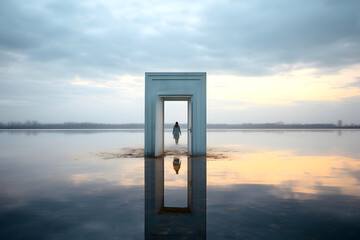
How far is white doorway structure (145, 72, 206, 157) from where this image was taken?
16.5m

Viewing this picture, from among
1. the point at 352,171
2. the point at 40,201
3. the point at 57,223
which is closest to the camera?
the point at 57,223

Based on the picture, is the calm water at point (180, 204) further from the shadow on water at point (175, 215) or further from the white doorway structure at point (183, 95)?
the white doorway structure at point (183, 95)

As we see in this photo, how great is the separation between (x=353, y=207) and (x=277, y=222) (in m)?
2.47

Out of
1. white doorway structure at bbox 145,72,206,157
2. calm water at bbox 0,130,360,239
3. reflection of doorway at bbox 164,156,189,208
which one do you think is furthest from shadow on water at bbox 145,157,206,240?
white doorway structure at bbox 145,72,206,157

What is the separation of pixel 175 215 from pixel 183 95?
37.6 ft

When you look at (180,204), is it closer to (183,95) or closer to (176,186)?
(176,186)

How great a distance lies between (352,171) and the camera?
11.4 m

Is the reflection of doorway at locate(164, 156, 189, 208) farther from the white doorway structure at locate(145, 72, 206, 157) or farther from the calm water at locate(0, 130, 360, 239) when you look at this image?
the white doorway structure at locate(145, 72, 206, 157)

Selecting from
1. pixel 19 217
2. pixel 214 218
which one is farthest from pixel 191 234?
pixel 19 217

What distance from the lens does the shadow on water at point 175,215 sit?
4.80 meters

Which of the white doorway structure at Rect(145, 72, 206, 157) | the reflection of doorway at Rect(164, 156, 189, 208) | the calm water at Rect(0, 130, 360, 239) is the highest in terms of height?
the white doorway structure at Rect(145, 72, 206, 157)

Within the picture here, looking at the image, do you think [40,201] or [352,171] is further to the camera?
[352,171]

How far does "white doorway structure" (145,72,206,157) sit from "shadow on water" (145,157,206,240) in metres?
7.33

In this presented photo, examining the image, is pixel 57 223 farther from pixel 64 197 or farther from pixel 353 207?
pixel 353 207
